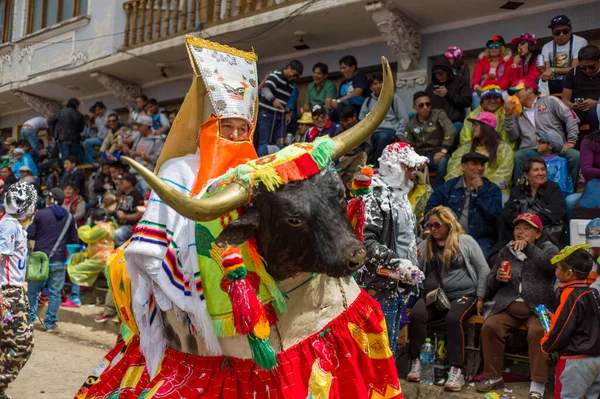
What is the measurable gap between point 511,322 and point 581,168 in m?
1.88

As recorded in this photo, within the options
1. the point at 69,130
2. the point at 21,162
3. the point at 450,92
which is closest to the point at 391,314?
the point at 450,92

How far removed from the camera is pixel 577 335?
5191 millimetres

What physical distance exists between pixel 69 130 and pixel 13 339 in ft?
32.7

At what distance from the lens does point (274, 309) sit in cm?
301

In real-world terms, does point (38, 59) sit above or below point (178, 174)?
above

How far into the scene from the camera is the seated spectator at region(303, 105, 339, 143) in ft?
29.4

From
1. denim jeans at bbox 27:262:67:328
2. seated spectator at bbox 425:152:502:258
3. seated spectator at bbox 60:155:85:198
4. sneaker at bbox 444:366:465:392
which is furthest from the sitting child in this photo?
seated spectator at bbox 60:155:85:198

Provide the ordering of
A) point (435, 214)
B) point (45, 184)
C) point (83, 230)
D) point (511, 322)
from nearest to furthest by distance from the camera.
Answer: point (511, 322) → point (435, 214) → point (83, 230) → point (45, 184)

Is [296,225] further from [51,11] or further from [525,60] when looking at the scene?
[51,11]

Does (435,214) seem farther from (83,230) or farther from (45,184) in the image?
(45,184)

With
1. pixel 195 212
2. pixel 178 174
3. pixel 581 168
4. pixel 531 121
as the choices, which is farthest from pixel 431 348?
pixel 195 212

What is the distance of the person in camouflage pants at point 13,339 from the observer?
583 centimetres

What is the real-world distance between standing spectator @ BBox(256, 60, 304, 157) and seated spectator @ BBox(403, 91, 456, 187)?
258cm

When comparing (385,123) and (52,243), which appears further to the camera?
(52,243)
